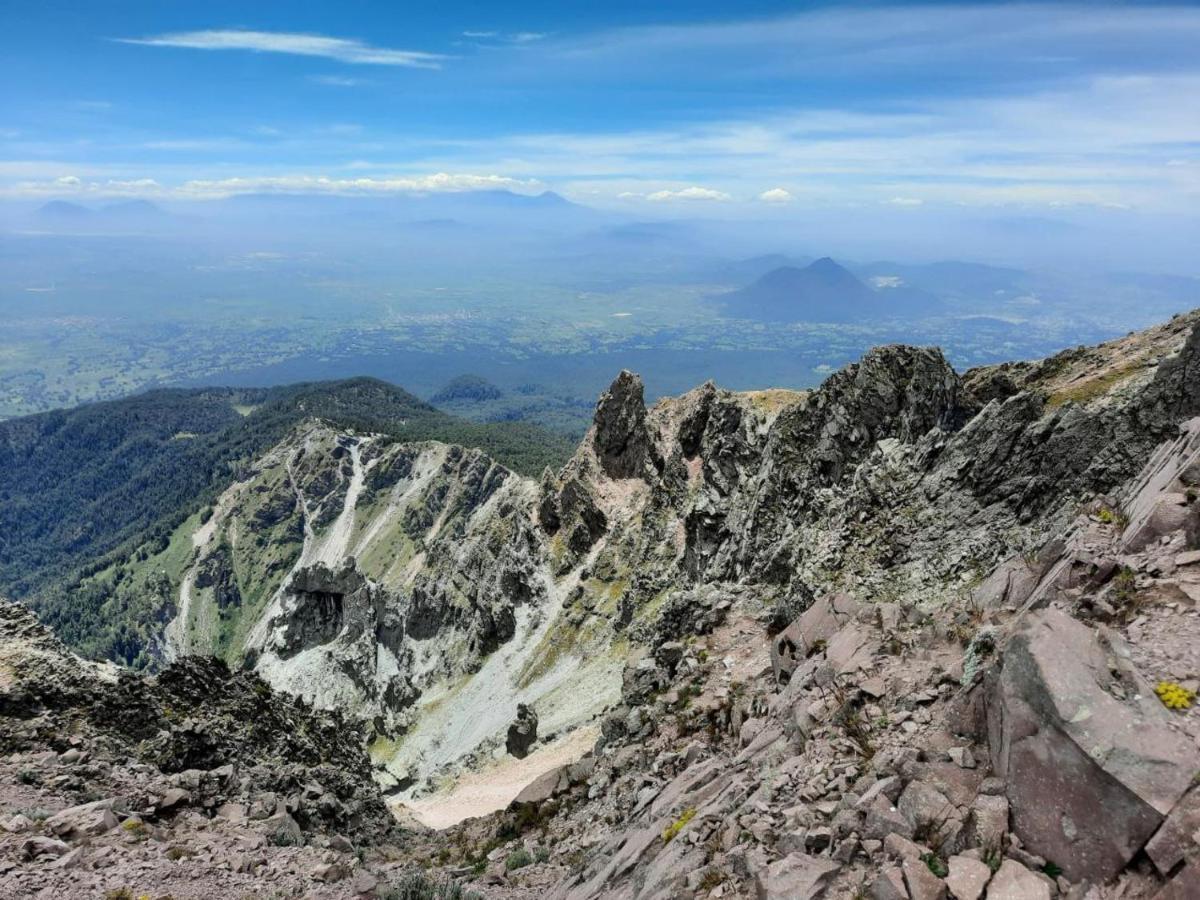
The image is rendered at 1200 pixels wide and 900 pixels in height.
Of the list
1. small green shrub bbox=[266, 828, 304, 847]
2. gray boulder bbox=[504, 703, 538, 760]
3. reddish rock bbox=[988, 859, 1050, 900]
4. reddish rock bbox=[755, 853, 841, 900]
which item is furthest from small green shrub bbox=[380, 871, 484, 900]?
gray boulder bbox=[504, 703, 538, 760]

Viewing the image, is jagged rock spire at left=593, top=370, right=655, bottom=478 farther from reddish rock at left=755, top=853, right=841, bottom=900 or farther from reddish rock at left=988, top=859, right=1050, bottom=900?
reddish rock at left=988, top=859, right=1050, bottom=900

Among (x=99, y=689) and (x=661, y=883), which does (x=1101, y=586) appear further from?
(x=99, y=689)

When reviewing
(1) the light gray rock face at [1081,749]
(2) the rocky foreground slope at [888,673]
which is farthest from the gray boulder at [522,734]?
(1) the light gray rock face at [1081,749]

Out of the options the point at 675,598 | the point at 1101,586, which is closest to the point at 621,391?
the point at 675,598

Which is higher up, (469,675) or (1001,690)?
(1001,690)

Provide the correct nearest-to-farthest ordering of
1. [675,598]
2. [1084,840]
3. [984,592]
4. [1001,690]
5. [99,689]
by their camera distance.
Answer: [1084,840] → [1001,690] → [984,592] → [99,689] → [675,598]

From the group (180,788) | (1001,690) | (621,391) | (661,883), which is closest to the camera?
(1001,690)

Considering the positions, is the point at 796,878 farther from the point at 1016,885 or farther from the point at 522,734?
the point at 522,734

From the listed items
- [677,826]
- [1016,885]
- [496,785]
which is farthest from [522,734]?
[1016,885]
